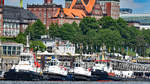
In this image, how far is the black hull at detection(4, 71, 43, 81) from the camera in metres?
134

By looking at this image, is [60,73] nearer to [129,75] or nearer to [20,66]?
[20,66]

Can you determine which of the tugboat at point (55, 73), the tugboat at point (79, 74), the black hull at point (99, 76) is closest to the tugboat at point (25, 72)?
the tugboat at point (55, 73)

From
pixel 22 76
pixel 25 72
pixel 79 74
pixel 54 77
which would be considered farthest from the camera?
pixel 79 74

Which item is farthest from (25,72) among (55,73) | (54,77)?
(55,73)

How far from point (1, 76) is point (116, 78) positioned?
832 inches

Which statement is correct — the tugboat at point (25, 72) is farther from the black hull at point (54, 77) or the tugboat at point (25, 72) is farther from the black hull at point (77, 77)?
the black hull at point (77, 77)

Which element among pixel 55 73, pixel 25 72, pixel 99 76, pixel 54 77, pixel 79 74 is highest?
pixel 25 72

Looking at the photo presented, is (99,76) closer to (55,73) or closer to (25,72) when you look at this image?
(55,73)

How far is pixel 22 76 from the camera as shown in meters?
135

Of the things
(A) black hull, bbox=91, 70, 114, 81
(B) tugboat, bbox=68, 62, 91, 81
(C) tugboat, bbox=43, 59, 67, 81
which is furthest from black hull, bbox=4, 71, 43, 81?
(A) black hull, bbox=91, 70, 114, 81

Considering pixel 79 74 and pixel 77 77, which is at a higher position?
pixel 79 74

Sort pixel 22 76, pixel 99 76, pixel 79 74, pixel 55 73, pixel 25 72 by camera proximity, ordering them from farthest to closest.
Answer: pixel 99 76 → pixel 79 74 → pixel 55 73 → pixel 25 72 → pixel 22 76

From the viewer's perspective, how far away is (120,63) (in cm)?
17738

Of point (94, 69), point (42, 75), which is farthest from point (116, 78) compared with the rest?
point (42, 75)
